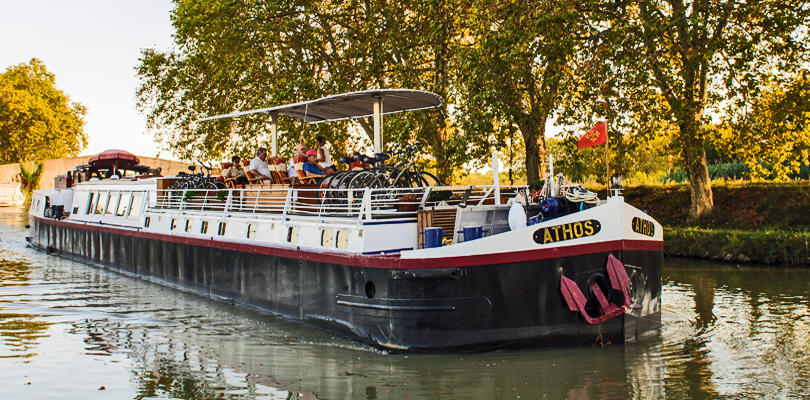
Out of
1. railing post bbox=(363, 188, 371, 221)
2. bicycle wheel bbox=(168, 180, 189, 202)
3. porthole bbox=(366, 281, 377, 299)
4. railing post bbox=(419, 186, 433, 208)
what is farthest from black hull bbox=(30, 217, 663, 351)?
bicycle wheel bbox=(168, 180, 189, 202)

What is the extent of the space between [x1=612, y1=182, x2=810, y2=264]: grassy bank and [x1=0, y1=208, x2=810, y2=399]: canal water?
5405 millimetres

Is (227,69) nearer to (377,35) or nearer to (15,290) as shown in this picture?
(377,35)

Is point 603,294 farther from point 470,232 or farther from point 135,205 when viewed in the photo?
point 135,205

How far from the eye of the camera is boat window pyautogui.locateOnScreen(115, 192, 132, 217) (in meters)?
18.2

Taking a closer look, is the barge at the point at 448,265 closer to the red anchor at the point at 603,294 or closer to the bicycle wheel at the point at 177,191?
the red anchor at the point at 603,294

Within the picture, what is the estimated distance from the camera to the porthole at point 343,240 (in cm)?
1002

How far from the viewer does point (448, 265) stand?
8.55 m

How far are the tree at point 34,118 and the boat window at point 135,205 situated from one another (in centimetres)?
5438

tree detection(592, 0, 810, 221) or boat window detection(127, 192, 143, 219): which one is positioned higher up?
tree detection(592, 0, 810, 221)

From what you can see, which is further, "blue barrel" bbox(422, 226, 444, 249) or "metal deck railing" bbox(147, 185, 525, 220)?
"metal deck railing" bbox(147, 185, 525, 220)

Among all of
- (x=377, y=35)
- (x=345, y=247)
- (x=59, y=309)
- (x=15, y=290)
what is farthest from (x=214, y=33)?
(x=345, y=247)

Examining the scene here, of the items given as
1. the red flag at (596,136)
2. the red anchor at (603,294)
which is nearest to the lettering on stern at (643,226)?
the red anchor at (603,294)

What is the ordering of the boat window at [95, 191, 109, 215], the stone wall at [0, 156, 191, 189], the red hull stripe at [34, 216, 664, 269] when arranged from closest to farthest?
1. the red hull stripe at [34, 216, 664, 269]
2. the boat window at [95, 191, 109, 215]
3. the stone wall at [0, 156, 191, 189]

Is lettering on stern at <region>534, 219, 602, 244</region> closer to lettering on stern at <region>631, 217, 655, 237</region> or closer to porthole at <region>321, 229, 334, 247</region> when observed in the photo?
lettering on stern at <region>631, 217, 655, 237</region>
